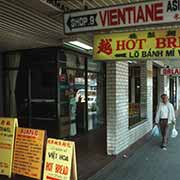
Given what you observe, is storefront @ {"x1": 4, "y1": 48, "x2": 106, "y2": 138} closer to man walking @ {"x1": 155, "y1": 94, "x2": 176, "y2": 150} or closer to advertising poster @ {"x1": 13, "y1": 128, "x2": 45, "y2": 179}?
man walking @ {"x1": 155, "y1": 94, "x2": 176, "y2": 150}

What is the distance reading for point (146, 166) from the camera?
24.5 ft

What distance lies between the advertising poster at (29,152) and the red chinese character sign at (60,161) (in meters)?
0.40

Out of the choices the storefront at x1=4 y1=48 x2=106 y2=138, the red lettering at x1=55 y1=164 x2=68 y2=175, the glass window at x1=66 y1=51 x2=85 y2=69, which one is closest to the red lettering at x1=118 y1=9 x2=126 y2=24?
the red lettering at x1=55 y1=164 x2=68 y2=175

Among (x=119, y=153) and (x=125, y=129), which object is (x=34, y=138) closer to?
(x=119, y=153)

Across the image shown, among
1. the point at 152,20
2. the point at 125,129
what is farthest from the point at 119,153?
the point at 152,20

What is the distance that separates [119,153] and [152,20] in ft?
15.8

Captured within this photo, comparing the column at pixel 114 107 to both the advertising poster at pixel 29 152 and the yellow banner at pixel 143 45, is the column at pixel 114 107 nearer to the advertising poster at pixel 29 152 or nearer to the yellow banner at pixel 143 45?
the yellow banner at pixel 143 45

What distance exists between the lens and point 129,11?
4.22 metres

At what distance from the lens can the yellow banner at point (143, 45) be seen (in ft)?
18.1

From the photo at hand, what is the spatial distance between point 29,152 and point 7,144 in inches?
21.7

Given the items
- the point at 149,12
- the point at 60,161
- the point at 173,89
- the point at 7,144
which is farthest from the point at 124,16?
the point at 173,89

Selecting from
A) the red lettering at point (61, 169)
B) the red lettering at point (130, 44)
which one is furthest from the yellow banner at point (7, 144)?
the red lettering at point (130, 44)

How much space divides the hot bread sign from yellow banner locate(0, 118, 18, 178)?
2331 millimetres

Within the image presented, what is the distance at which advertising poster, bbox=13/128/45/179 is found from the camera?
218 inches
